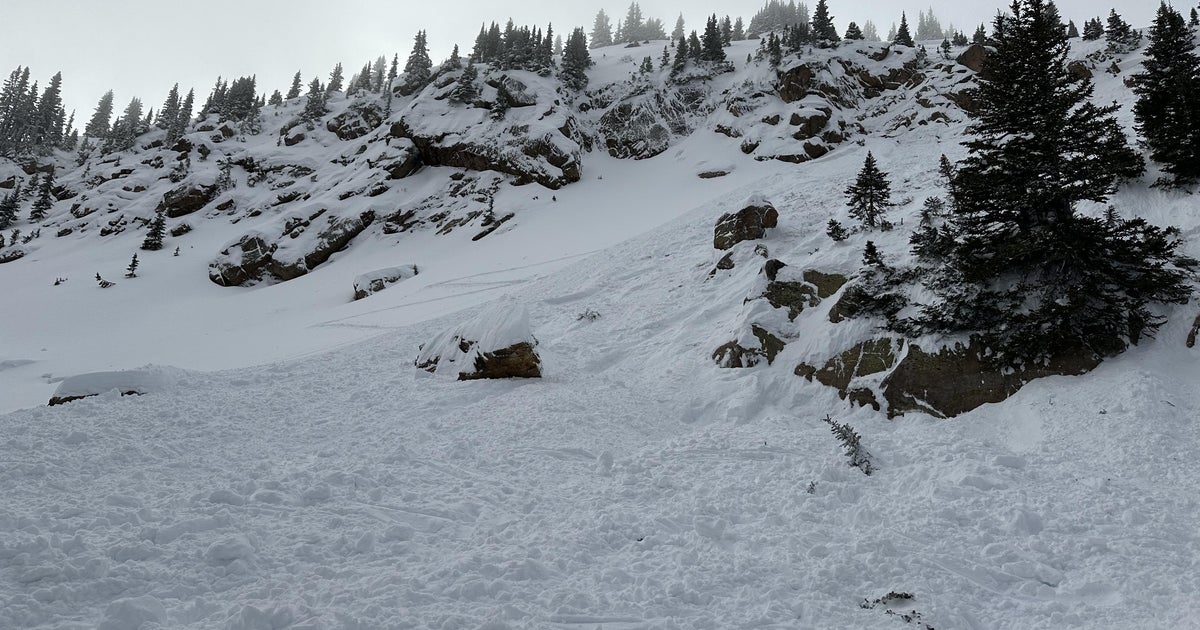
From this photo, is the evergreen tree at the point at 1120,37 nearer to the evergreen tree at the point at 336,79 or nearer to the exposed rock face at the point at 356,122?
the exposed rock face at the point at 356,122

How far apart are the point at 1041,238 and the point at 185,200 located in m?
A: 64.0

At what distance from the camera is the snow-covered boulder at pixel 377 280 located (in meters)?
28.7

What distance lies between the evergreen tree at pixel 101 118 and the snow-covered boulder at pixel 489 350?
135 metres

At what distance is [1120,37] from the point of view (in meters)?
39.6

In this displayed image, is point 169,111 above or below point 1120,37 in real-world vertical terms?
above

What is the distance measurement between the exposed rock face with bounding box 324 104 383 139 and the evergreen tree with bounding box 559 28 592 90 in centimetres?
2369

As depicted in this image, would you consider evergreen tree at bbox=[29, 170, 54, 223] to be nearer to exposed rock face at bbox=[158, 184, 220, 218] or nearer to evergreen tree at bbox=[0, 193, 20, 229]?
evergreen tree at bbox=[0, 193, 20, 229]

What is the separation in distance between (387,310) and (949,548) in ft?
71.7

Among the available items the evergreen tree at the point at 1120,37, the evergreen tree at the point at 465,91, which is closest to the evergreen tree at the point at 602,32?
the evergreen tree at the point at 465,91

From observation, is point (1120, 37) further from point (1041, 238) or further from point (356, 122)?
point (356, 122)

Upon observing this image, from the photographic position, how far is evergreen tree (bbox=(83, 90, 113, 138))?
104 metres

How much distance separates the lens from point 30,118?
83500 mm

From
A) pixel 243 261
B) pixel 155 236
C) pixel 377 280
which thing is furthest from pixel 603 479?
pixel 155 236

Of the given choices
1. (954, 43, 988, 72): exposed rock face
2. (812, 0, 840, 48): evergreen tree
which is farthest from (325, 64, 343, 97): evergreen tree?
(954, 43, 988, 72): exposed rock face
